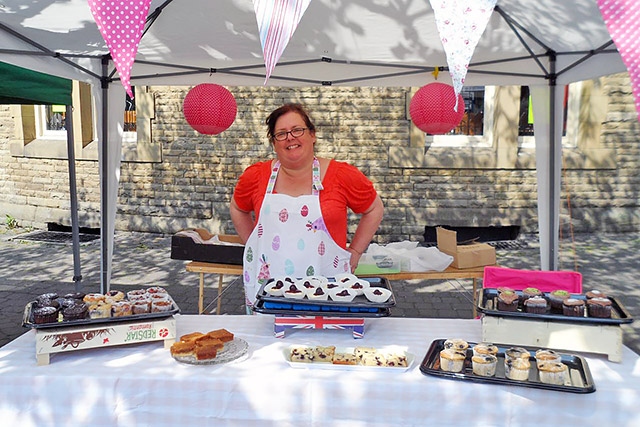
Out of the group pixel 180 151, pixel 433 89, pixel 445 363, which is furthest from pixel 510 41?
pixel 180 151

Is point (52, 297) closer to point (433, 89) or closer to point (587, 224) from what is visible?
point (433, 89)

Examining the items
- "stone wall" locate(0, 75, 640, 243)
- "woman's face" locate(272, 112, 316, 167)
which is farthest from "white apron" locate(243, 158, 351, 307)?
"stone wall" locate(0, 75, 640, 243)

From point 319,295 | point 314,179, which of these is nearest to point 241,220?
point 314,179

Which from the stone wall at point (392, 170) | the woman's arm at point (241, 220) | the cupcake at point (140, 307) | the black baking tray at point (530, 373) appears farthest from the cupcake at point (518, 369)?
the stone wall at point (392, 170)

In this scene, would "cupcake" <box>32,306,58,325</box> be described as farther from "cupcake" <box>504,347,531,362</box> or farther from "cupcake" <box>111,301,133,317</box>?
"cupcake" <box>504,347,531,362</box>

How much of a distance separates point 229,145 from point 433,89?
5.77 meters

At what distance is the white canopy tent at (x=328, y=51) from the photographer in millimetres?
3217

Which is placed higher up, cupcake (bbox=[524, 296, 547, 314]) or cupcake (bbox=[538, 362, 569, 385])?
cupcake (bbox=[524, 296, 547, 314])

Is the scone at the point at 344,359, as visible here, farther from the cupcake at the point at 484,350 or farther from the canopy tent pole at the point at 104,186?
the canopy tent pole at the point at 104,186

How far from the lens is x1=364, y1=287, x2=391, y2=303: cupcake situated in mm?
2131

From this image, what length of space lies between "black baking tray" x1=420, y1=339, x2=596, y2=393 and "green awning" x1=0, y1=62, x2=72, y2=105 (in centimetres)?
306

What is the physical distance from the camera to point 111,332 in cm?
199

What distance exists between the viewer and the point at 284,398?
1780 mm

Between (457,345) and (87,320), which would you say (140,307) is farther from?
(457,345)
